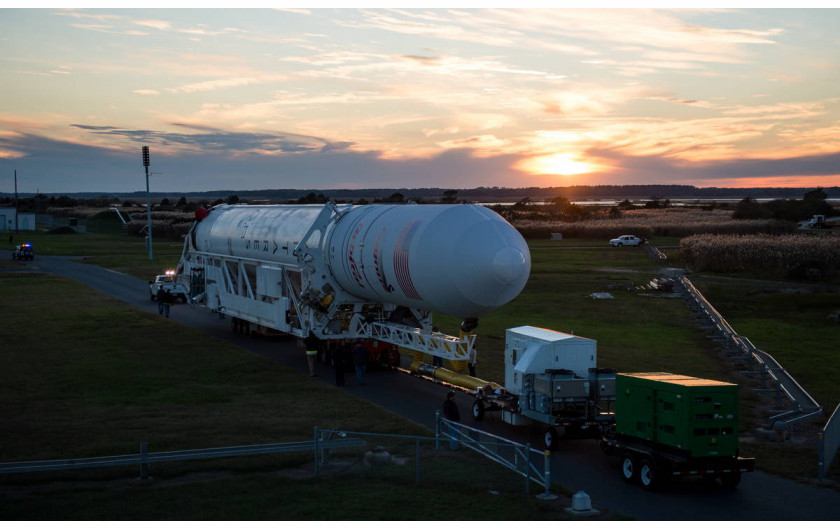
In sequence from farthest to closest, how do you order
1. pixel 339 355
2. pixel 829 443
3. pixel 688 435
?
pixel 339 355, pixel 829 443, pixel 688 435

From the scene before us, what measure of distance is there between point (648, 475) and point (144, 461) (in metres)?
9.98

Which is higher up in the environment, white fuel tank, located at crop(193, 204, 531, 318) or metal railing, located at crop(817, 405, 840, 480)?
white fuel tank, located at crop(193, 204, 531, 318)

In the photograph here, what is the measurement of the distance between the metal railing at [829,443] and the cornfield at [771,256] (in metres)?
40.2

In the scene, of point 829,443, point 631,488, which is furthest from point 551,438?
point 829,443

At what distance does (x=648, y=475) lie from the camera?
16.8 metres

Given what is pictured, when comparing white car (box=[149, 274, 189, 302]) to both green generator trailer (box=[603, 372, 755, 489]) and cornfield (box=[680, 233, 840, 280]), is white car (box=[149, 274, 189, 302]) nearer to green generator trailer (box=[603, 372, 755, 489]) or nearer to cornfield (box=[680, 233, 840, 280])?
green generator trailer (box=[603, 372, 755, 489])

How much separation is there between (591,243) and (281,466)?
8467 centimetres

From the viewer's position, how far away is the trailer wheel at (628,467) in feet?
56.4

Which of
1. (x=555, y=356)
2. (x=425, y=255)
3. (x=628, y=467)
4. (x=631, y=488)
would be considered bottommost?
(x=631, y=488)

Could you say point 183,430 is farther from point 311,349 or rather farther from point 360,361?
point 311,349

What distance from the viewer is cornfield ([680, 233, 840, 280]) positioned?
56409 millimetres

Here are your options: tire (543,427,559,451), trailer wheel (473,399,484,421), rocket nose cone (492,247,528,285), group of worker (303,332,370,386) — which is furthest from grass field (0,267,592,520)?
rocket nose cone (492,247,528,285)

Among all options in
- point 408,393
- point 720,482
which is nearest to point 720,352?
point 408,393

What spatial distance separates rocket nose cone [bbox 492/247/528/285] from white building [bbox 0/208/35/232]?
127358mm
